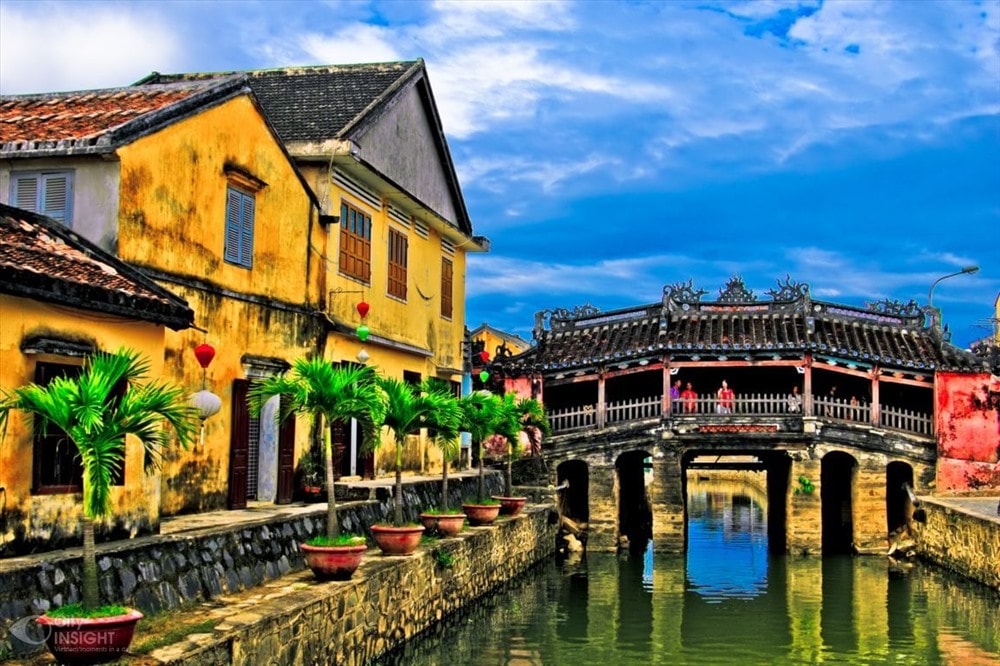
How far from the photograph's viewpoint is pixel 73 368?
1047 centimetres

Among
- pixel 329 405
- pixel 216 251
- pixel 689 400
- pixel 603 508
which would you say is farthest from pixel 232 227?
pixel 689 400

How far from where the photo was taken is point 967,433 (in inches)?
1112

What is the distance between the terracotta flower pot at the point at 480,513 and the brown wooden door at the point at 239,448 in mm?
5818

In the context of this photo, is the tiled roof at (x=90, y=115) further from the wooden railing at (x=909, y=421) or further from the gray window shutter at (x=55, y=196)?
the wooden railing at (x=909, y=421)

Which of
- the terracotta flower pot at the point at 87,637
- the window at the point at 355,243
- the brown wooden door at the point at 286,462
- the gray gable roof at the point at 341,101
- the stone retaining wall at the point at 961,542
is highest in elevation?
the gray gable roof at the point at 341,101

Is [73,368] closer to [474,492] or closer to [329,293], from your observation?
[329,293]

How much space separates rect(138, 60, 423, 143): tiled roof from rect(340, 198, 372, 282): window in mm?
1539

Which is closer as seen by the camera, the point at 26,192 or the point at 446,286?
the point at 26,192

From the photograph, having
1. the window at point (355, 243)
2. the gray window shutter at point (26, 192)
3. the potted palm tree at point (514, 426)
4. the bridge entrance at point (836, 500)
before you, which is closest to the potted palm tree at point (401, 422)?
the window at point (355, 243)

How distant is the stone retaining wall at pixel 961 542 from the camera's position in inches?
843

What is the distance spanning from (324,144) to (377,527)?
22.3 ft

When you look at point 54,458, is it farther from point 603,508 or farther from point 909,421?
point 909,421

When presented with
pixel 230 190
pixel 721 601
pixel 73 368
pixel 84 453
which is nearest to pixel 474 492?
pixel 721 601

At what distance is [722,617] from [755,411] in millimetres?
10477
